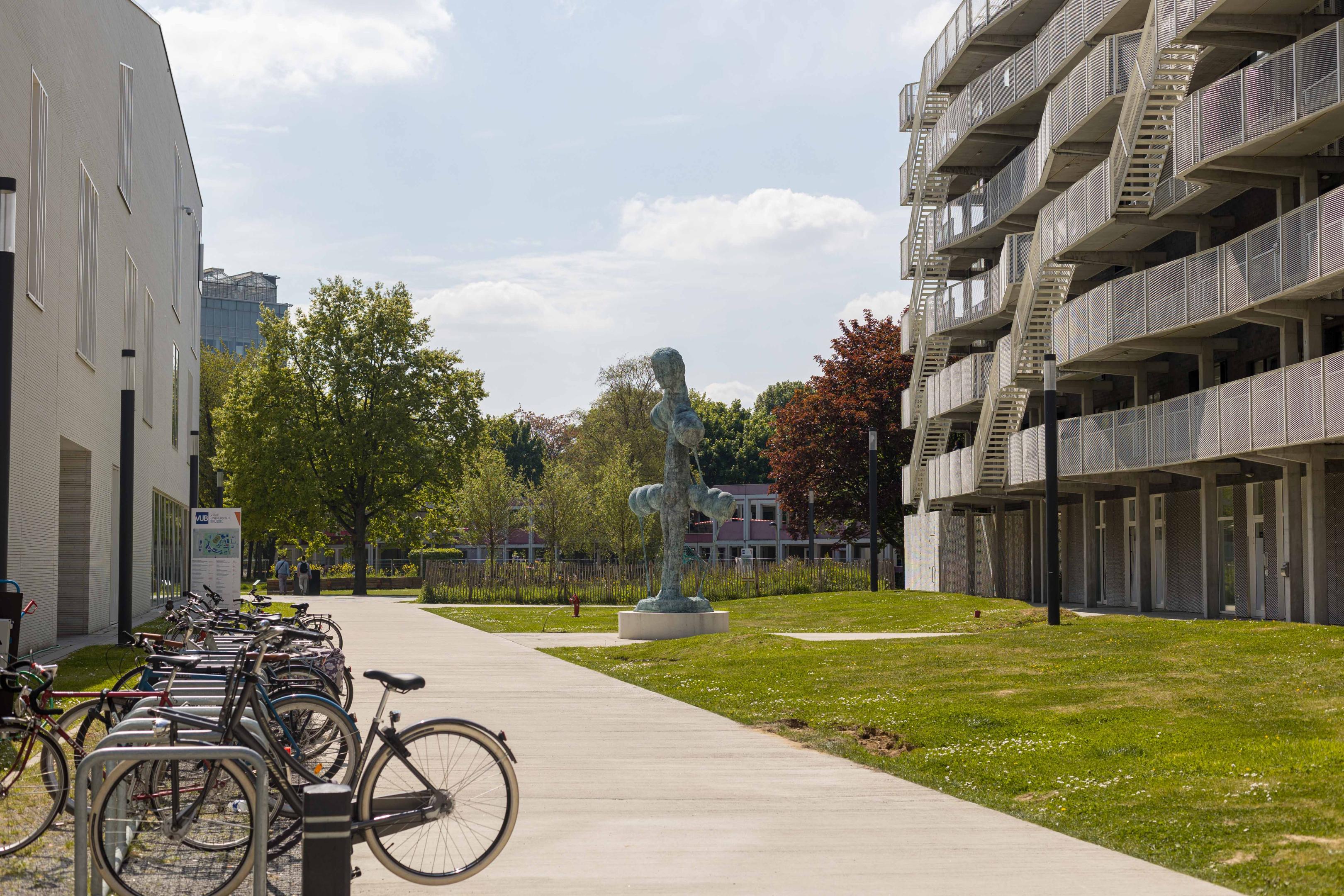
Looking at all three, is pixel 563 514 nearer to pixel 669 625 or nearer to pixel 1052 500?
pixel 669 625

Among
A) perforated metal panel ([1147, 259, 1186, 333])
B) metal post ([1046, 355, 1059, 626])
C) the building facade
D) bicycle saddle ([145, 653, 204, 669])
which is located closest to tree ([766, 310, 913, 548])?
perforated metal panel ([1147, 259, 1186, 333])

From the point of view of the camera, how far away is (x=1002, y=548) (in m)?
45.2

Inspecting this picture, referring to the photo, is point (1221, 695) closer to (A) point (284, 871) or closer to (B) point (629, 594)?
(A) point (284, 871)

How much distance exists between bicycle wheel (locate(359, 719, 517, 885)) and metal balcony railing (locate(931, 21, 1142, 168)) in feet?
88.5

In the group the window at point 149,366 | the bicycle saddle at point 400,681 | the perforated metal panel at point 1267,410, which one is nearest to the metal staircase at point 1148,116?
the perforated metal panel at point 1267,410

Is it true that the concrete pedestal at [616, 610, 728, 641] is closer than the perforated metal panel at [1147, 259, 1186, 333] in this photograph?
Yes

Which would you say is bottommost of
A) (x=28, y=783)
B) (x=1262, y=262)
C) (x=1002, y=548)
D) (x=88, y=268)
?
(x=28, y=783)

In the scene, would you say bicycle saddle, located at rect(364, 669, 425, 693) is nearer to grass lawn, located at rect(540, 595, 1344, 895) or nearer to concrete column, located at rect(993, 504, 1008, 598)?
grass lawn, located at rect(540, 595, 1344, 895)

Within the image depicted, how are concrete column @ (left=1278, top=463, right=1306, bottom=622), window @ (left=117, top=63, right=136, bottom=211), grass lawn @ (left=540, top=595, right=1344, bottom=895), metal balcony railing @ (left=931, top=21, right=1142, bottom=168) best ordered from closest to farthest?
grass lawn @ (left=540, top=595, right=1344, bottom=895) → concrete column @ (left=1278, top=463, right=1306, bottom=622) → metal balcony railing @ (left=931, top=21, right=1142, bottom=168) → window @ (left=117, top=63, right=136, bottom=211)

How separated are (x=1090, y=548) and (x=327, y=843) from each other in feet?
109

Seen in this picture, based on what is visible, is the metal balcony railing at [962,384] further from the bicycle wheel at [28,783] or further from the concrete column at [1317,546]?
the bicycle wheel at [28,783]

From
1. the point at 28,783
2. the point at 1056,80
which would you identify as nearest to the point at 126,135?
the point at 1056,80

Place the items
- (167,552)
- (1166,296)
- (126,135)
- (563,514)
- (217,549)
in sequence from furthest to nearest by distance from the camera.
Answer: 1. (563,514)
2. (167,552)
3. (126,135)
4. (217,549)
5. (1166,296)

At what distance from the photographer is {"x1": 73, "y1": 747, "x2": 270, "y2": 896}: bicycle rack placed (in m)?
5.85
